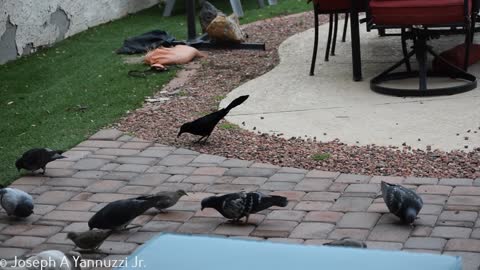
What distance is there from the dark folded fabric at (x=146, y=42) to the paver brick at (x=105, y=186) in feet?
11.5

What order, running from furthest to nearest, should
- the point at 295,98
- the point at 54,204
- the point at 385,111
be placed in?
the point at 295,98
the point at 385,111
the point at 54,204

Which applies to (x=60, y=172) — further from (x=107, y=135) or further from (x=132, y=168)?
(x=107, y=135)

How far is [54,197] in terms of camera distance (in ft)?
16.8

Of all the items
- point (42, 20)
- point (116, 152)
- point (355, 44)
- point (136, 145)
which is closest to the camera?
point (116, 152)

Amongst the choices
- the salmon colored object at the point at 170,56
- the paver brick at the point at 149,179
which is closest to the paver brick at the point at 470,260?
the paver brick at the point at 149,179

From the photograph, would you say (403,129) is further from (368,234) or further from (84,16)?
(84,16)

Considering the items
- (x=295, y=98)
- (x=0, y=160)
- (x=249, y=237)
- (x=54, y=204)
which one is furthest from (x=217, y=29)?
(x=249, y=237)

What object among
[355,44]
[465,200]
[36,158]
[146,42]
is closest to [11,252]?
[36,158]

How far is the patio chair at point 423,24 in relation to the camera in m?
6.48

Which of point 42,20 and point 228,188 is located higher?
point 42,20

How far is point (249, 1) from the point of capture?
469 inches

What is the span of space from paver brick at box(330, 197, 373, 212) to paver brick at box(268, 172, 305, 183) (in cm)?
42

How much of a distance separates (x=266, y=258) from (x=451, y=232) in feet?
7.62

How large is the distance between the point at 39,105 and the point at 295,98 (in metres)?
1.97
